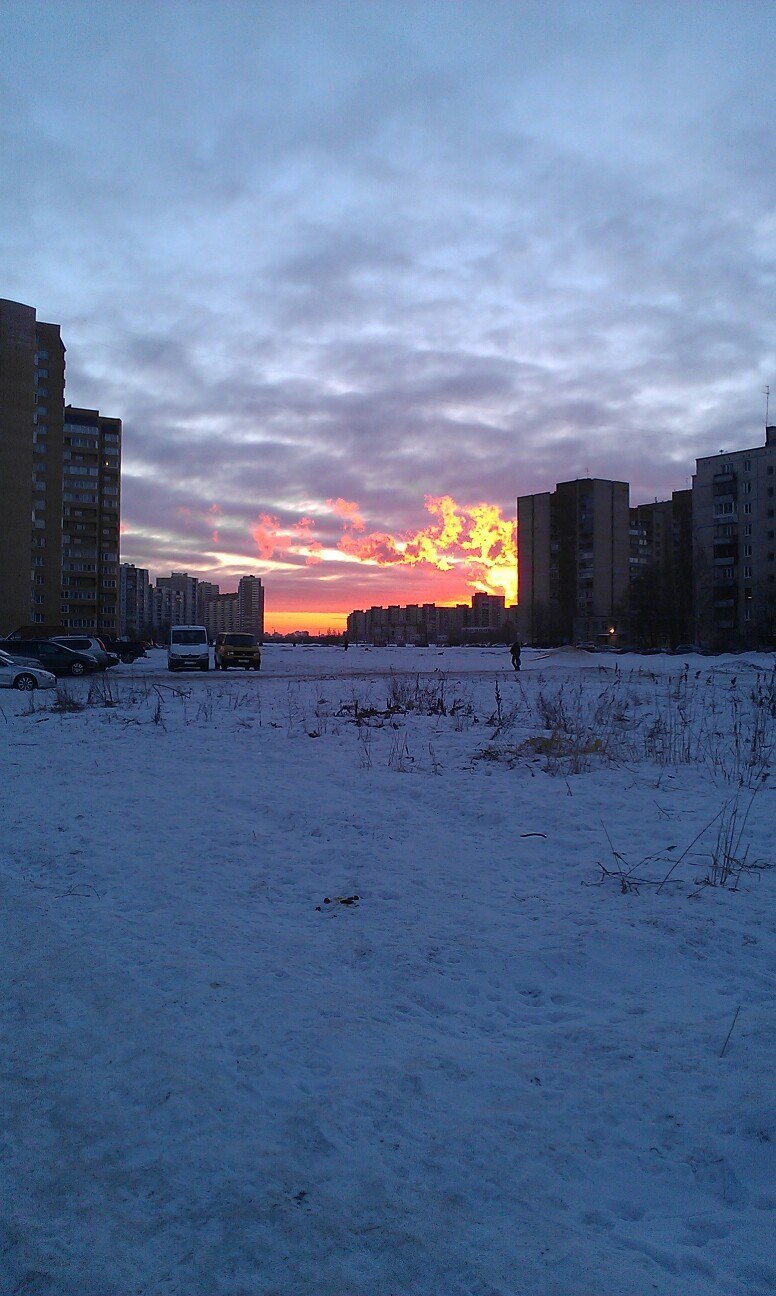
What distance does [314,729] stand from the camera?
14.2 metres

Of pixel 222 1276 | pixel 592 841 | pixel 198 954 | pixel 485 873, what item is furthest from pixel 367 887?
pixel 222 1276

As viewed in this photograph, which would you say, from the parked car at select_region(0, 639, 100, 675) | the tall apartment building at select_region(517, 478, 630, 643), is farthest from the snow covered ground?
the tall apartment building at select_region(517, 478, 630, 643)

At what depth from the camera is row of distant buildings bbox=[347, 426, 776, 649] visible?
244 feet

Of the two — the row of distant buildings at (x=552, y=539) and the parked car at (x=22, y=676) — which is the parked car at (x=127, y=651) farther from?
the parked car at (x=22, y=676)

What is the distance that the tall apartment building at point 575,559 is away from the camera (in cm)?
10738

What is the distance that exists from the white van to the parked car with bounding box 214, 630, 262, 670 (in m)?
1.50

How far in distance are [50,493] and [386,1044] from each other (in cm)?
8882

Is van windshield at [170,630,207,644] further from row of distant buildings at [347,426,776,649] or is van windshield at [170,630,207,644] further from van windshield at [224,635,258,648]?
row of distant buildings at [347,426,776,649]

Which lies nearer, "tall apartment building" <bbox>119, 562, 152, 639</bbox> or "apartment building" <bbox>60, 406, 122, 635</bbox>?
"apartment building" <bbox>60, 406, 122, 635</bbox>

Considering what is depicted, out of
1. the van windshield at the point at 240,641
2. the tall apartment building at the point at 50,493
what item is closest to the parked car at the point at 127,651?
the van windshield at the point at 240,641

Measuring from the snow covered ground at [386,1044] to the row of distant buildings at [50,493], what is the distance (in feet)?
197

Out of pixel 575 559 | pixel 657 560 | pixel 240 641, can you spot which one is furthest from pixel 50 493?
pixel 657 560

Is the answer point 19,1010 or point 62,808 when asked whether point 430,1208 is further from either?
point 62,808

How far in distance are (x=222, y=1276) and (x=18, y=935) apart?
3.22 meters
